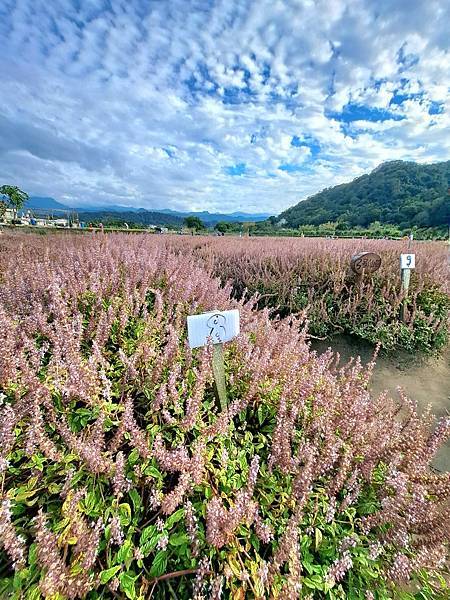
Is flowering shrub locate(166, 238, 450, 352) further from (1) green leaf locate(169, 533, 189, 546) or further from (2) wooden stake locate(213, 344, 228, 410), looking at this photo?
(1) green leaf locate(169, 533, 189, 546)

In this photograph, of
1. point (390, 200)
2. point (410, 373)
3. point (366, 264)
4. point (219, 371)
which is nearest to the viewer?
point (219, 371)

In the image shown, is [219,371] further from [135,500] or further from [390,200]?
[390,200]

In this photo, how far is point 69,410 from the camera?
1350 mm

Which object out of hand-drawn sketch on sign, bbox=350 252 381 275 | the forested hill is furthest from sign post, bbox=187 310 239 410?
the forested hill

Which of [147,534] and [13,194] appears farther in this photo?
[13,194]

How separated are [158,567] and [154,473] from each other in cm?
27

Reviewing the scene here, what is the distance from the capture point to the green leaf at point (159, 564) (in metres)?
0.98

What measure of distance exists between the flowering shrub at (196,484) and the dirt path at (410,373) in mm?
1847

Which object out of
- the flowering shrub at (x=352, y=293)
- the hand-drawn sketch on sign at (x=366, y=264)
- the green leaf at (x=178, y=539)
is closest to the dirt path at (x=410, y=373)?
the flowering shrub at (x=352, y=293)

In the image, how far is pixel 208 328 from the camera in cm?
147

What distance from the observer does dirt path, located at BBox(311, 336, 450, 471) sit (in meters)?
3.42

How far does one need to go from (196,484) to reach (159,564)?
26 centimetres

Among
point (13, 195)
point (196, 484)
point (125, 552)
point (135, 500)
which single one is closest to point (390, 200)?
point (13, 195)

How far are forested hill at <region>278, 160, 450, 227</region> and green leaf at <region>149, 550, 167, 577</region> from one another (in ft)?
146
